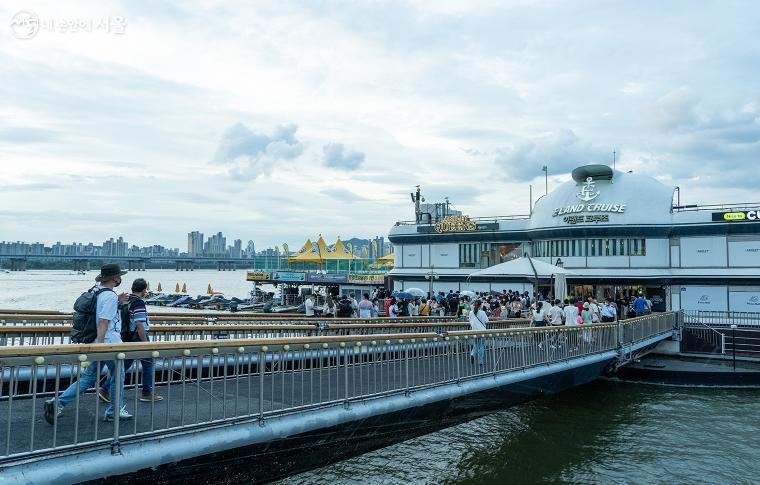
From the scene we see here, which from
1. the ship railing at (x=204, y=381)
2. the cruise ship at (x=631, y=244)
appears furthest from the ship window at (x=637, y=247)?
the ship railing at (x=204, y=381)

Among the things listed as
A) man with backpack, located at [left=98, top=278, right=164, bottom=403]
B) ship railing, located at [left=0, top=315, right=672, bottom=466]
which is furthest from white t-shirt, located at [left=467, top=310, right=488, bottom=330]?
man with backpack, located at [left=98, top=278, right=164, bottom=403]

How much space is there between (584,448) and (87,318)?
43.7 ft

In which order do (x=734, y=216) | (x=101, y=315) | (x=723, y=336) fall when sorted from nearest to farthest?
(x=101, y=315)
(x=723, y=336)
(x=734, y=216)

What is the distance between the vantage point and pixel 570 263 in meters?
38.8

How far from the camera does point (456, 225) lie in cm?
4550

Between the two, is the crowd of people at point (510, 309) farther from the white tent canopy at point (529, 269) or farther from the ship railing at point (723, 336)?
the ship railing at point (723, 336)

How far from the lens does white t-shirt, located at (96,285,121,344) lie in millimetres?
7594

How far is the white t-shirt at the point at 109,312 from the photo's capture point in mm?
7594

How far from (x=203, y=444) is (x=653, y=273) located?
3464 cm

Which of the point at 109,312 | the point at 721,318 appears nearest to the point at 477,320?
the point at 109,312

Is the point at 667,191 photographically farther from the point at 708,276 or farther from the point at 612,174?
the point at 708,276

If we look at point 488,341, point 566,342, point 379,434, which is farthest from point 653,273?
point 379,434

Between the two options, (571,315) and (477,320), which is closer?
(477,320)
